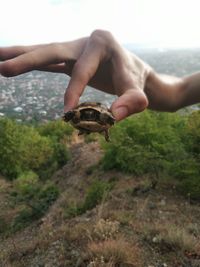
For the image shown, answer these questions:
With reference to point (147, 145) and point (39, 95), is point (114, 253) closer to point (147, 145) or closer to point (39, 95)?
point (147, 145)

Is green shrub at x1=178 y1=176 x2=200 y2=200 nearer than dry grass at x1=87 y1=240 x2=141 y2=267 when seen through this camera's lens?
No

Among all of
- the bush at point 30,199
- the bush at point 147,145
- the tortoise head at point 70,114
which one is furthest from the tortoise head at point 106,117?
the bush at point 30,199

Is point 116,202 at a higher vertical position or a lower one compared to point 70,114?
lower

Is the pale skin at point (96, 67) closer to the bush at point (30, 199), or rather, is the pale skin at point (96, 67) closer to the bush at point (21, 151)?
the bush at point (30, 199)

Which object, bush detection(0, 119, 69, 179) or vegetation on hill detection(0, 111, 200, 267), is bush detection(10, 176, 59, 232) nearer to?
vegetation on hill detection(0, 111, 200, 267)

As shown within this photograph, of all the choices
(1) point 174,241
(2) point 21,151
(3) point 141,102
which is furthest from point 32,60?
(2) point 21,151

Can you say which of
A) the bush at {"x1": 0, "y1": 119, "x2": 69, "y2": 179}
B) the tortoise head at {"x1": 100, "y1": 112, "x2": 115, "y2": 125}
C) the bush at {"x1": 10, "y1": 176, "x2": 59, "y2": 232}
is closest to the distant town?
the bush at {"x1": 0, "y1": 119, "x2": 69, "y2": 179}
